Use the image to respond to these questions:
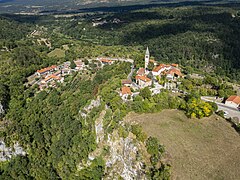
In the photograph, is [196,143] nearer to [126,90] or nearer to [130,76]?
[126,90]

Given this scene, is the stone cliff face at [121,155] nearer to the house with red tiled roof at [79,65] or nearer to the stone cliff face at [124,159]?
the stone cliff face at [124,159]

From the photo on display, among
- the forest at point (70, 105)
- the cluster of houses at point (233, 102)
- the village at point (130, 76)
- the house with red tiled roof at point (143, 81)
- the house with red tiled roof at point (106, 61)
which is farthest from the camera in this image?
the house with red tiled roof at point (106, 61)

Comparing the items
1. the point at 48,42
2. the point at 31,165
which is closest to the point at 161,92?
the point at 31,165

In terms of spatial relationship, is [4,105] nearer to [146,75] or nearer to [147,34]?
[146,75]

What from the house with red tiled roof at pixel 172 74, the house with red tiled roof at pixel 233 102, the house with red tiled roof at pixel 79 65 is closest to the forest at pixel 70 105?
the house with red tiled roof at pixel 172 74

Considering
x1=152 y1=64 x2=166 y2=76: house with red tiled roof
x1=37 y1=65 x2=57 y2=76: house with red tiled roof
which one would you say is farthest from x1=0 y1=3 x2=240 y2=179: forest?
x1=152 y1=64 x2=166 y2=76: house with red tiled roof

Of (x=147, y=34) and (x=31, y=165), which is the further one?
(x=147, y=34)
